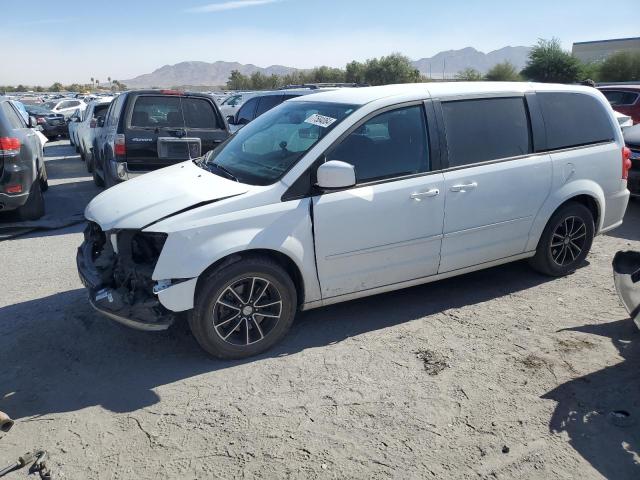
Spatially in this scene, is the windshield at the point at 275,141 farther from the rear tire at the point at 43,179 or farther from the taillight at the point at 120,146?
the rear tire at the point at 43,179

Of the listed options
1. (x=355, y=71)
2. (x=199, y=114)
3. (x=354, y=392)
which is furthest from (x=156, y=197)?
(x=355, y=71)

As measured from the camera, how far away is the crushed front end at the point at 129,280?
3.73 meters

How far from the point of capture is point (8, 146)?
737 cm

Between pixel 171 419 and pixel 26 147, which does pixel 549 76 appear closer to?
pixel 26 147

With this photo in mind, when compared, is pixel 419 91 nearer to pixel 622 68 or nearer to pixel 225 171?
pixel 225 171

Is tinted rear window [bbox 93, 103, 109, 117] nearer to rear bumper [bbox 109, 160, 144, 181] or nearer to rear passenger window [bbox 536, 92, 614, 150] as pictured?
rear bumper [bbox 109, 160, 144, 181]

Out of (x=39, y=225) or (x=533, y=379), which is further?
(x=39, y=225)

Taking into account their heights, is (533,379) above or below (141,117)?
below

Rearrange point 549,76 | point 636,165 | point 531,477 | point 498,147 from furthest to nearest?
point 549,76, point 636,165, point 498,147, point 531,477

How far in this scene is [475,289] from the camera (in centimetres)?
530

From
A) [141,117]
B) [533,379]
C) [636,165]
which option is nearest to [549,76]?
[636,165]

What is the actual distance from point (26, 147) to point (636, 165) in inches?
352

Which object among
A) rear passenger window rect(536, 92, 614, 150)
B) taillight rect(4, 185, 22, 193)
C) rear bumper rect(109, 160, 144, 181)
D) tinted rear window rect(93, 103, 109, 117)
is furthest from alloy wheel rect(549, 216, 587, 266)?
tinted rear window rect(93, 103, 109, 117)

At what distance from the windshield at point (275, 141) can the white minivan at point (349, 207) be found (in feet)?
0.06
